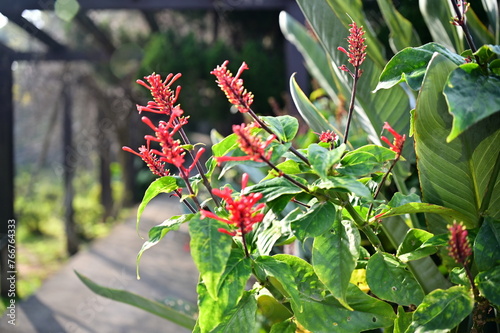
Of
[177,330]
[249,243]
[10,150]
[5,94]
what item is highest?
[5,94]

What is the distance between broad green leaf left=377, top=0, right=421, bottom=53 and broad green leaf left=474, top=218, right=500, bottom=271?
573 mm

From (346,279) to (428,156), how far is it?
0.66ft

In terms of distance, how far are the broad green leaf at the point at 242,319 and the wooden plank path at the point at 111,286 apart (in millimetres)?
2285

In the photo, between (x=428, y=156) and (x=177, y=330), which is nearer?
(x=428, y=156)

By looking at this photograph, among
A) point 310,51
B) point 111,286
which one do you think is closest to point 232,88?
point 310,51

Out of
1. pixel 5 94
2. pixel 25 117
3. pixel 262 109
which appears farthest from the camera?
pixel 25 117

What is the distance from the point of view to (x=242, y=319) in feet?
1.73

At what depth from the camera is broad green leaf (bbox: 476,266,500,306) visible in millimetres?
480

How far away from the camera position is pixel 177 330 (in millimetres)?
2879

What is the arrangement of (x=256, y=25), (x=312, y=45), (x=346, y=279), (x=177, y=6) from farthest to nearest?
1. (x=256, y=25)
2. (x=177, y=6)
3. (x=312, y=45)
4. (x=346, y=279)

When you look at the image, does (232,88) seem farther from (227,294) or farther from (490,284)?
(490,284)

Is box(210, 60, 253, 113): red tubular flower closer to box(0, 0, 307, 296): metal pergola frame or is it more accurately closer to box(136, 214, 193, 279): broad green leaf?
box(136, 214, 193, 279): broad green leaf

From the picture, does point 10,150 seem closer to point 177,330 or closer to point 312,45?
point 177,330

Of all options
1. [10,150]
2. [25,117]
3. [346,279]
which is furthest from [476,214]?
[25,117]
